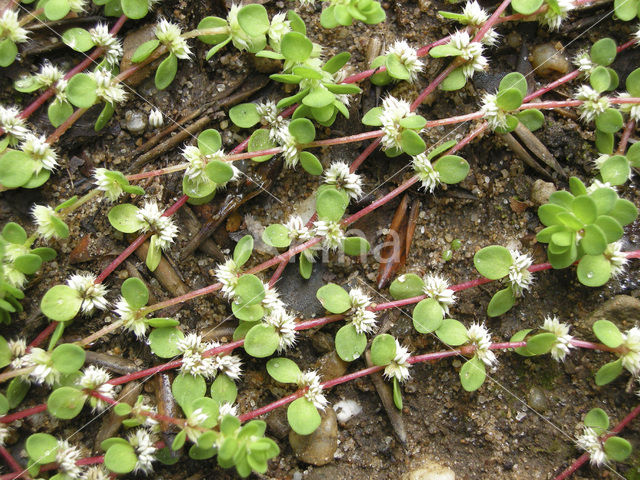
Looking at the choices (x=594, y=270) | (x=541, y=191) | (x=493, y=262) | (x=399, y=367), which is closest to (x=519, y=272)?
(x=493, y=262)

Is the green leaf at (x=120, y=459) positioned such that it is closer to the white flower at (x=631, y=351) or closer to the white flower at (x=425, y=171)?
the white flower at (x=425, y=171)

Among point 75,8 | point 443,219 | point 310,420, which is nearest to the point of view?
point 310,420

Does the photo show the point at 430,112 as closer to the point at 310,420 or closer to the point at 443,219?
the point at 443,219

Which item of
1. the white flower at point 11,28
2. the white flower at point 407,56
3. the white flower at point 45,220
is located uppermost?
the white flower at point 11,28

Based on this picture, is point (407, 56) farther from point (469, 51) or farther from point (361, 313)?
point (361, 313)

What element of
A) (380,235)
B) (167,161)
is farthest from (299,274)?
(167,161)

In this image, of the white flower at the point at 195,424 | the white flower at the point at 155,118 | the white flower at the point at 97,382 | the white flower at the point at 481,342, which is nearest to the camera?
the white flower at the point at 195,424

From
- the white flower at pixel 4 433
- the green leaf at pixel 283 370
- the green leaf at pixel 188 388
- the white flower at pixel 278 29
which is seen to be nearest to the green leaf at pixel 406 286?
the green leaf at pixel 283 370
